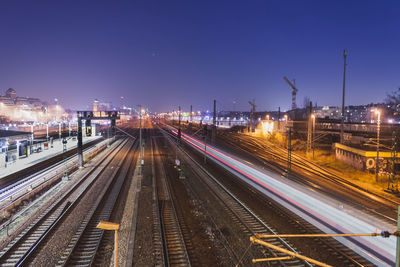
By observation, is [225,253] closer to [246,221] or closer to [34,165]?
[246,221]

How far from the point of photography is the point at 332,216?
37.6 feet

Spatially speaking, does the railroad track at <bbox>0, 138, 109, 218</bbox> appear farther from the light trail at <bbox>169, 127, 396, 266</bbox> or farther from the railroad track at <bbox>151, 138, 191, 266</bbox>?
the light trail at <bbox>169, 127, 396, 266</bbox>

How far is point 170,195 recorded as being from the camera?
16734mm

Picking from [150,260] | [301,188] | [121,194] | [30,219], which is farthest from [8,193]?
[301,188]

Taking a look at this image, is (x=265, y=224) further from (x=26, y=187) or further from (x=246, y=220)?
(x=26, y=187)

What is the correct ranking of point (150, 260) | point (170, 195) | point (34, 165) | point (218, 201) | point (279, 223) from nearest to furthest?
point (150, 260) < point (279, 223) < point (218, 201) < point (170, 195) < point (34, 165)

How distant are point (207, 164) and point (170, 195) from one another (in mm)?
11250

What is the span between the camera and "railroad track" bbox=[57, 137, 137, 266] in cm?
923

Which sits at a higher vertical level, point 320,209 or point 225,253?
point 320,209

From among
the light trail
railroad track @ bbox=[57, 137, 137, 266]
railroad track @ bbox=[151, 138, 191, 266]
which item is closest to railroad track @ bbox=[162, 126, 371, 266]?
the light trail

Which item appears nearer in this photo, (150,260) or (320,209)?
(150,260)

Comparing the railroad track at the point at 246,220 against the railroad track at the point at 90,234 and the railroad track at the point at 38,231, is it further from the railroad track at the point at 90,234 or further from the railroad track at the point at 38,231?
the railroad track at the point at 38,231

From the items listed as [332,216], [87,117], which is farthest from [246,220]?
[87,117]

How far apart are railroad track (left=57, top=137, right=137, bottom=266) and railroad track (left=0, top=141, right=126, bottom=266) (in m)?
1.24
